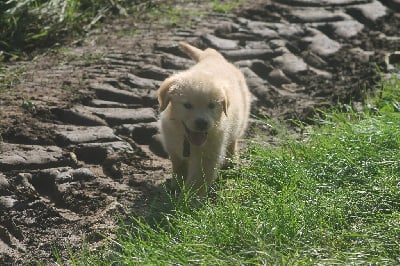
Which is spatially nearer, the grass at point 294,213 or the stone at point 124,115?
the grass at point 294,213

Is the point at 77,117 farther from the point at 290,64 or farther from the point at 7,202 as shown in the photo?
the point at 290,64

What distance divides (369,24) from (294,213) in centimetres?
467

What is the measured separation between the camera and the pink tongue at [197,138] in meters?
5.21

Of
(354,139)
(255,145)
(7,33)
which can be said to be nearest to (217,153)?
(255,145)

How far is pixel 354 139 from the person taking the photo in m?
5.30

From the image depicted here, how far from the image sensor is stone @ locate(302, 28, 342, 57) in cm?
785

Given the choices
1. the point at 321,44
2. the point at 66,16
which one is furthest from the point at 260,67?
the point at 66,16

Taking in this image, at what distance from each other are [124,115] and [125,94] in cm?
34

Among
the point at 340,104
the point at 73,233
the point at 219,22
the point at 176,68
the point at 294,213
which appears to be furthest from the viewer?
the point at 219,22

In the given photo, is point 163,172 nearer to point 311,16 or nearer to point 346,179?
point 346,179

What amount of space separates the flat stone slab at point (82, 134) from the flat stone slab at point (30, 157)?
0.16 meters

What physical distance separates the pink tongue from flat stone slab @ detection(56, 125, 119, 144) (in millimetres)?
887

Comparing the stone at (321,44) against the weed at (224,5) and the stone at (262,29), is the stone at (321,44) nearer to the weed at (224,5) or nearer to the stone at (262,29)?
the stone at (262,29)

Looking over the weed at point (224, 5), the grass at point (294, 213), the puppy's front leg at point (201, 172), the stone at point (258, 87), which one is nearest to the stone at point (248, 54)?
the stone at point (258, 87)
